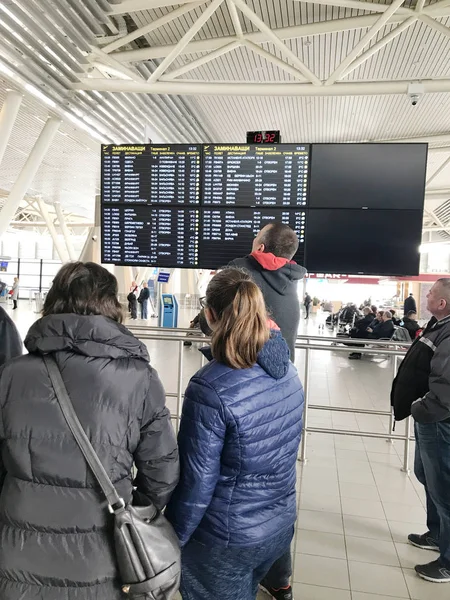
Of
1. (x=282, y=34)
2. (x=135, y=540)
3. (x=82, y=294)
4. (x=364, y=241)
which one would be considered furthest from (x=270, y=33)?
(x=135, y=540)

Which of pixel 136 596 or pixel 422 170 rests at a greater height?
pixel 422 170

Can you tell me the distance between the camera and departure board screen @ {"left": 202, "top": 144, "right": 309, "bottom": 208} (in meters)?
4.33

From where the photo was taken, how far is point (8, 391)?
1482 millimetres

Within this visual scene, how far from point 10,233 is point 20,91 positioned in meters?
39.9

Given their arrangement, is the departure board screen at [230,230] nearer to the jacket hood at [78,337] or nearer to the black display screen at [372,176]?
the black display screen at [372,176]

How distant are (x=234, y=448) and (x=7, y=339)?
1.04 metres

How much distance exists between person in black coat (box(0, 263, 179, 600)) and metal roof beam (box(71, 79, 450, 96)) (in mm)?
7657

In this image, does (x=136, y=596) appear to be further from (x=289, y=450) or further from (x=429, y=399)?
(x=429, y=399)

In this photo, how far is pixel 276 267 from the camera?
3.06 meters

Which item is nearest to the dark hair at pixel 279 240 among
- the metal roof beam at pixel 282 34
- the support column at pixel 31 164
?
the metal roof beam at pixel 282 34

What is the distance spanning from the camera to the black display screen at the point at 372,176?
13.4 feet

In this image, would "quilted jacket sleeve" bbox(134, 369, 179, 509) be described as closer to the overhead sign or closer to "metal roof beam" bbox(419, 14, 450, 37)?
"metal roof beam" bbox(419, 14, 450, 37)

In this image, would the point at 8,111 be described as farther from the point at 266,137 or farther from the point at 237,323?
the point at 237,323

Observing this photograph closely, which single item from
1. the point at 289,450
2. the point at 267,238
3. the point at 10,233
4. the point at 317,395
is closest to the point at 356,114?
the point at 317,395
